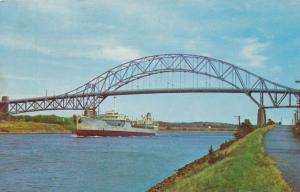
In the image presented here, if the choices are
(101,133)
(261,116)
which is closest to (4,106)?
(101,133)

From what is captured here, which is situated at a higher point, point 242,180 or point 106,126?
point 106,126

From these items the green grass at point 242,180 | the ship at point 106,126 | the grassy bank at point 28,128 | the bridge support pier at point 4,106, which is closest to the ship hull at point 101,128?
the ship at point 106,126

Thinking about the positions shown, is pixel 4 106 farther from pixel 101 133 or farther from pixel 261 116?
pixel 261 116

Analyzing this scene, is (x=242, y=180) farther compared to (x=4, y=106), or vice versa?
(x=4, y=106)

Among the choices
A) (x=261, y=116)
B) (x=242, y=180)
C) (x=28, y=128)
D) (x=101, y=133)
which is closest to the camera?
(x=242, y=180)

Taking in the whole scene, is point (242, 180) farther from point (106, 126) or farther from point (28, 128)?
point (28, 128)

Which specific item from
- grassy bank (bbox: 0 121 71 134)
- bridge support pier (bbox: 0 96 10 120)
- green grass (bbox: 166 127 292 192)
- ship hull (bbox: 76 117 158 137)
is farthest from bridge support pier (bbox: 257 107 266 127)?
green grass (bbox: 166 127 292 192)

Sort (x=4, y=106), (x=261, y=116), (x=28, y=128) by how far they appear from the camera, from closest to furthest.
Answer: (x=261, y=116), (x=4, y=106), (x=28, y=128)

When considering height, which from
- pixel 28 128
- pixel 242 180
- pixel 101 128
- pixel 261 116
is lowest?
pixel 242 180

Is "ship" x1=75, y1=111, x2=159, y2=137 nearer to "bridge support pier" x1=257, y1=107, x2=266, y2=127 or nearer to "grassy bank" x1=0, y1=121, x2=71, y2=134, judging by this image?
"grassy bank" x1=0, y1=121, x2=71, y2=134
